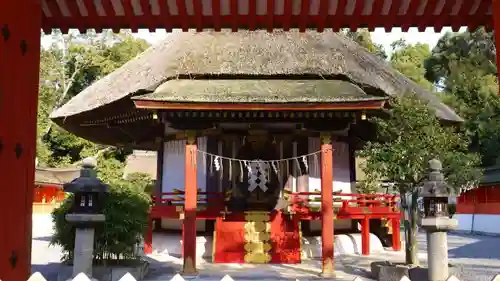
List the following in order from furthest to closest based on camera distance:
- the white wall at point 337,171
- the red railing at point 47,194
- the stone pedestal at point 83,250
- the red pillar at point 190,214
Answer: the red railing at point 47,194 → the white wall at point 337,171 → the red pillar at point 190,214 → the stone pedestal at point 83,250

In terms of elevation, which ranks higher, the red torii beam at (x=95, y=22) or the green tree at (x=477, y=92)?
the green tree at (x=477, y=92)

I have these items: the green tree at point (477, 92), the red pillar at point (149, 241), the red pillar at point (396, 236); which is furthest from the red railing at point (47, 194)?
the green tree at point (477, 92)

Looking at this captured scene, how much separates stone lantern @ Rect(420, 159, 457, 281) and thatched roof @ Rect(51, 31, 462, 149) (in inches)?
157

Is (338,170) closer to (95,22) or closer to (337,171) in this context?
(337,171)

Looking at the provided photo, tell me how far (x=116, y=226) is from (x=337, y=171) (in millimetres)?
8098

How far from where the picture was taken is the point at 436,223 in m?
9.25

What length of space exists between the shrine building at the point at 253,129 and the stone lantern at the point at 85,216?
3.09 metres

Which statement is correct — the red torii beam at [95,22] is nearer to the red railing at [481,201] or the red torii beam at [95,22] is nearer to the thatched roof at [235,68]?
the thatched roof at [235,68]

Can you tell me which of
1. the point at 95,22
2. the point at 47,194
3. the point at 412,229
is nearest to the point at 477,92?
the point at 412,229

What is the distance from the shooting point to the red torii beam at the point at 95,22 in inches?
165

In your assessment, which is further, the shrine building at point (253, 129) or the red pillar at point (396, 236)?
the red pillar at point (396, 236)

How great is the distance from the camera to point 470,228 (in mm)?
33625

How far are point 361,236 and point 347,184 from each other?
1.94 metres

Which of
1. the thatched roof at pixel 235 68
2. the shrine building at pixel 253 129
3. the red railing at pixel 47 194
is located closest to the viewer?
the shrine building at pixel 253 129
